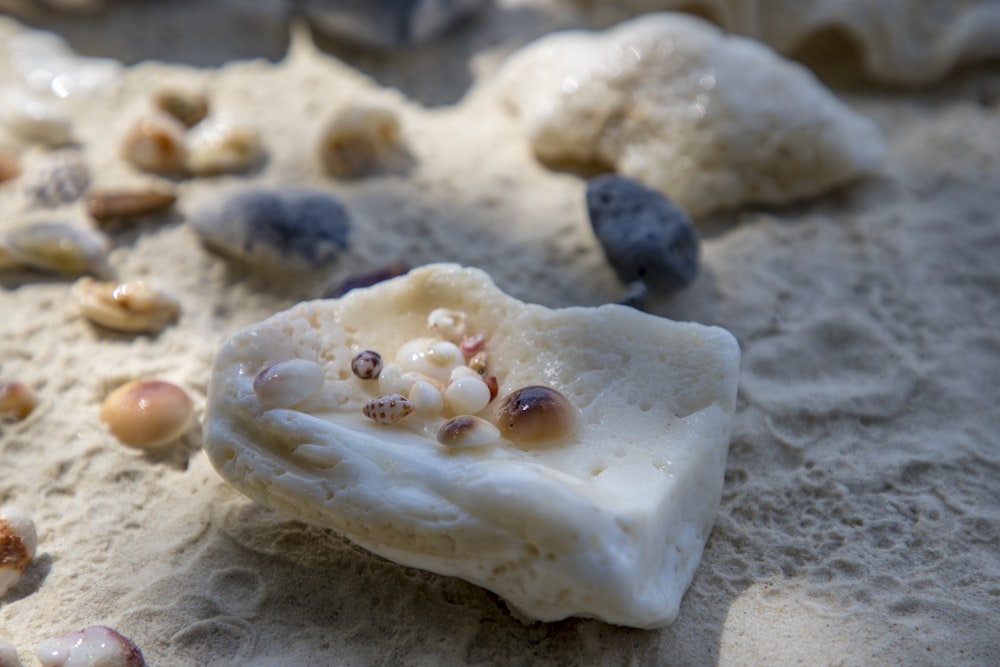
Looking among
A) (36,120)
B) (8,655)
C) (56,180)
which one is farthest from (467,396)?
(36,120)

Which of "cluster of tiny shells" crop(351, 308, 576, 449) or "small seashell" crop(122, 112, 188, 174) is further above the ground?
"cluster of tiny shells" crop(351, 308, 576, 449)

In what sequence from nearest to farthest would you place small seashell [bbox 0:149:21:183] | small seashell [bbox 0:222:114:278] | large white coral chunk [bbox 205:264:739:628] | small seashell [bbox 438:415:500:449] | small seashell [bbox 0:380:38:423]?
large white coral chunk [bbox 205:264:739:628] < small seashell [bbox 438:415:500:449] < small seashell [bbox 0:380:38:423] < small seashell [bbox 0:222:114:278] < small seashell [bbox 0:149:21:183]

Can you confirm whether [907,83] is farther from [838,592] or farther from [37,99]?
[37,99]

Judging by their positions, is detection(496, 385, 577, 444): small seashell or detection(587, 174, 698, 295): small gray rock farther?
detection(587, 174, 698, 295): small gray rock

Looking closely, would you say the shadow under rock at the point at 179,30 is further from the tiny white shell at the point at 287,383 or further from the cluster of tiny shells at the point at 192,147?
the tiny white shell at the point at 287,383

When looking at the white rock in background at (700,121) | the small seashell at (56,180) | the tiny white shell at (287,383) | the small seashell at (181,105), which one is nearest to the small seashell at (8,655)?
the tiny white shell at (287,383)

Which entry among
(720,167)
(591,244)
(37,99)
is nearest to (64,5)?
(37,99)

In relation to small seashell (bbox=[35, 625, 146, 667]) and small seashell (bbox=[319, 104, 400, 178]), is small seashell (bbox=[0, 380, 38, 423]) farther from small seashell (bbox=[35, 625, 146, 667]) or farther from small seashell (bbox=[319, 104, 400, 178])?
small seashell (bbox=[319, 104, 400, 178])

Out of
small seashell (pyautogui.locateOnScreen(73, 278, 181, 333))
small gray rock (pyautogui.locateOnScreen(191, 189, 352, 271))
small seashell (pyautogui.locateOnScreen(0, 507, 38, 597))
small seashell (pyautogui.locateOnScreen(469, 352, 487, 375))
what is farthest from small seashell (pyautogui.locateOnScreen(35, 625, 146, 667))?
small gray rock (pyautogui.locateOnScreen(191, 189, 352, 271))
